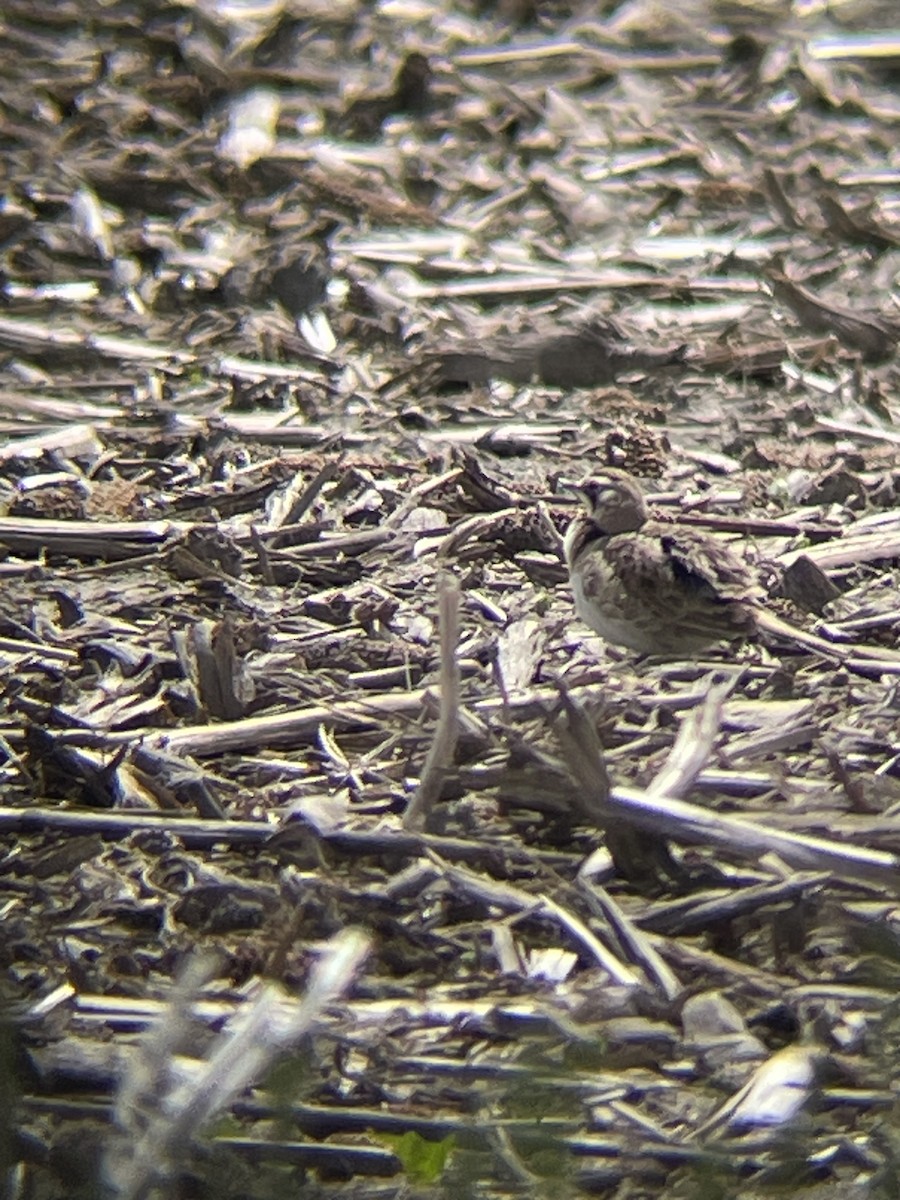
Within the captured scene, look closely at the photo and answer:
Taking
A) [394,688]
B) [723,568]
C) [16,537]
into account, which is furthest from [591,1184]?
[16,537]

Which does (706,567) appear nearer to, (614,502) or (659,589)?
(659,589)

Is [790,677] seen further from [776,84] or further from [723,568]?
[776,84]

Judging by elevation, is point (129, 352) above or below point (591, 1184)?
below

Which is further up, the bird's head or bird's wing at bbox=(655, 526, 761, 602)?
the bird's head

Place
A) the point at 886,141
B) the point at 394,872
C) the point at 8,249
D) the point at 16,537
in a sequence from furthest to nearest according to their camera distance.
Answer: the point at 886,141 → the point at 8,249 → the point at 16,537 → the point at 394,872

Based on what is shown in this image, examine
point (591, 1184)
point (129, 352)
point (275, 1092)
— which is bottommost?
point (129, 352)
